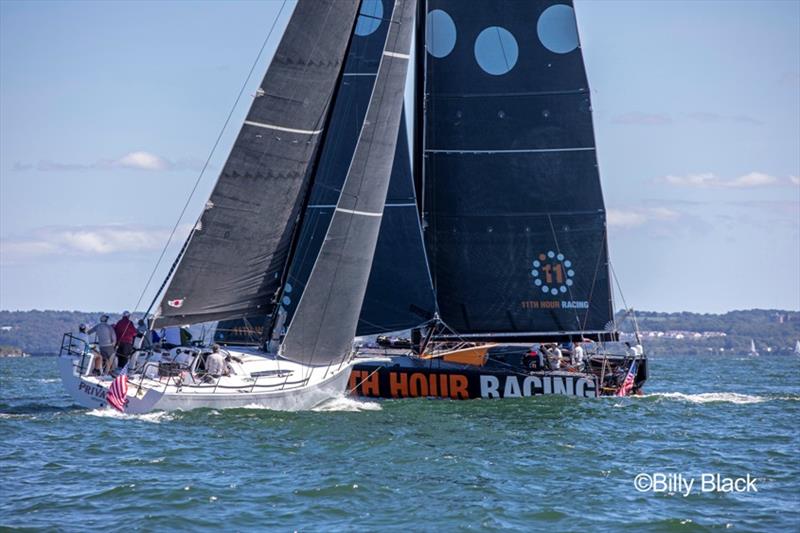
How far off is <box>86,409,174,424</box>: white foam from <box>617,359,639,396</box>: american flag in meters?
11.8

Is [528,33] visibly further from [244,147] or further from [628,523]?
[628,523]

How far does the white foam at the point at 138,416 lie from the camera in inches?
961

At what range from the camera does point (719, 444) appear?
933 inches

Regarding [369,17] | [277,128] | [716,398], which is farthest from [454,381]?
[716,398]

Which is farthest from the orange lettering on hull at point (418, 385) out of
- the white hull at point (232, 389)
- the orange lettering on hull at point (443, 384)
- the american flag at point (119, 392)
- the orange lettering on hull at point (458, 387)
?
the american flag at point (119, 392)

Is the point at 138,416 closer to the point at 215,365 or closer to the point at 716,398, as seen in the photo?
the point at 215,365

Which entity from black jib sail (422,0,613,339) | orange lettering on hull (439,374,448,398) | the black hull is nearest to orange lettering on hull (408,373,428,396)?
the black hull

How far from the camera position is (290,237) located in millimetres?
29000

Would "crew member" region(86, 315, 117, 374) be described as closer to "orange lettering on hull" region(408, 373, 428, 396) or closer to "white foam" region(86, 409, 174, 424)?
"white foam" region(86, 409, 174, 424)

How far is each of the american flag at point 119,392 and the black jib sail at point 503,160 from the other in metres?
9.51

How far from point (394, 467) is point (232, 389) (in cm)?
586

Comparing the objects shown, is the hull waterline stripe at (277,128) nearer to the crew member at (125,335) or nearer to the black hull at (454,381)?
the crew member at (125,335)

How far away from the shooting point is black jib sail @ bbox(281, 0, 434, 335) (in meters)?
29.9

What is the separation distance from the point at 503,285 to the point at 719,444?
9.47 metres
